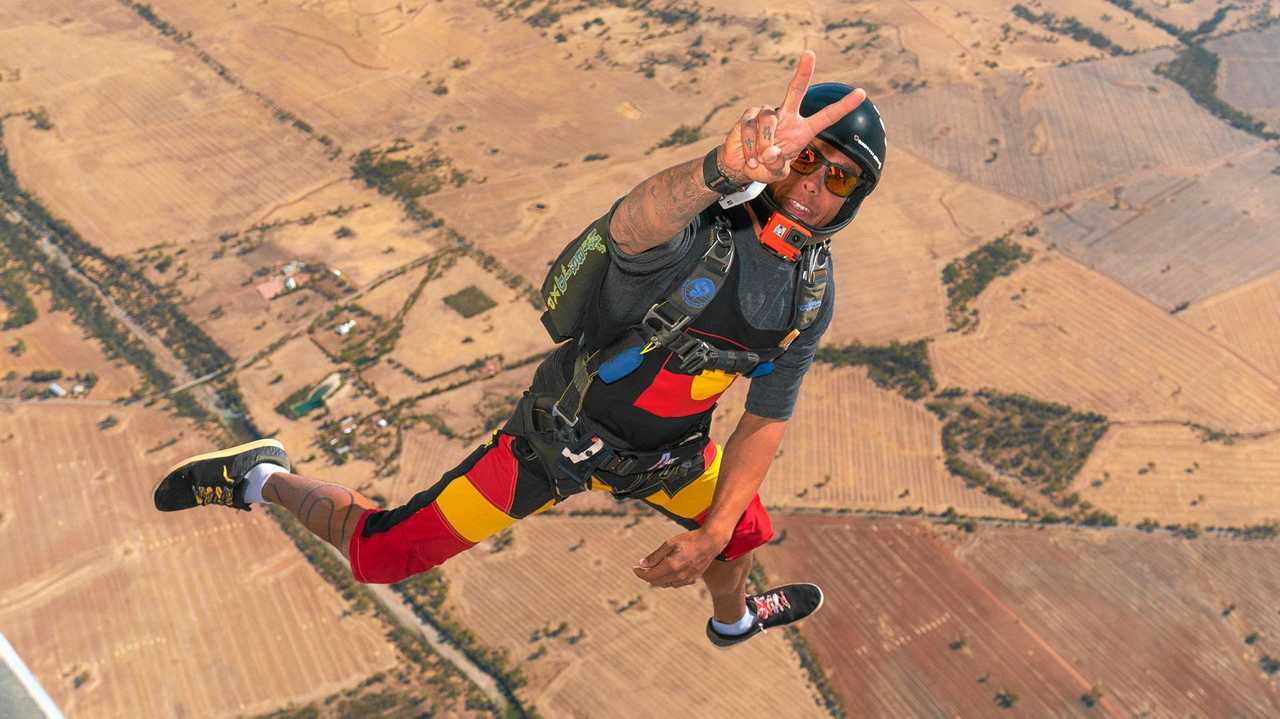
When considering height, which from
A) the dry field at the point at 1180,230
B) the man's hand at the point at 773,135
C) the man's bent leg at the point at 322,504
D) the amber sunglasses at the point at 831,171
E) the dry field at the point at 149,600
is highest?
the man's hand at the point at 773,135

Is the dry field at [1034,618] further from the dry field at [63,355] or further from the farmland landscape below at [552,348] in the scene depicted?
the dry field at [63,355]

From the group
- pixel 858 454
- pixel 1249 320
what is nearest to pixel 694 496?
pixel 858 454

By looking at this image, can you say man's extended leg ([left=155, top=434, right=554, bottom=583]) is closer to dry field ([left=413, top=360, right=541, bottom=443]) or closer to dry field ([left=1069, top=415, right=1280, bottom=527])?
dry field ([left=413, top=360, right=541, bottom=443])

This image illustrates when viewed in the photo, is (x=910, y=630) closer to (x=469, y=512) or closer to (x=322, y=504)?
(x=469, y=512)

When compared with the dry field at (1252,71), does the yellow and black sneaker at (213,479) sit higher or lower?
higher

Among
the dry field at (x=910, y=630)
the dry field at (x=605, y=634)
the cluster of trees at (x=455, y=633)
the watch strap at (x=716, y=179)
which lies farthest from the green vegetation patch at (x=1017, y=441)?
the watch strap at (x=716, y=179)

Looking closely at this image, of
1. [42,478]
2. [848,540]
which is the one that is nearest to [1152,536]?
[848,540]
